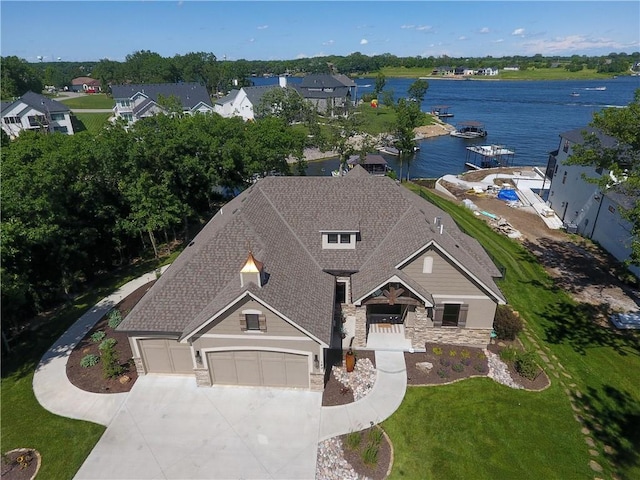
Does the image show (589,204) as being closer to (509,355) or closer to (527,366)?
(509,355)

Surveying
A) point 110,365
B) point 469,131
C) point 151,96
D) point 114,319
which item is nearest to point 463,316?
point 110,365

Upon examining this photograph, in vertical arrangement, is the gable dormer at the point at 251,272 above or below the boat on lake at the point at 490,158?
above

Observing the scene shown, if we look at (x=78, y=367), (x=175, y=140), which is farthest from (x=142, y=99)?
(x=78, y=367)

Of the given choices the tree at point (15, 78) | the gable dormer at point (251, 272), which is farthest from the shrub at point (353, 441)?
the tree at point (15, 78)

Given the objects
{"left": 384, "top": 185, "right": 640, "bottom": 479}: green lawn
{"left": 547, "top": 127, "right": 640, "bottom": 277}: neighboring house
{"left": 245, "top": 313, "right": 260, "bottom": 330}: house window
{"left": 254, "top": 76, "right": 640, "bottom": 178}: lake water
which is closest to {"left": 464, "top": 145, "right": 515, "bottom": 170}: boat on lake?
{"left": 254, "top": 76, "right": 640, "bottom": 178}: lake water

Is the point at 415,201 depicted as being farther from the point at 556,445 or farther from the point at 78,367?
the point at 78,367

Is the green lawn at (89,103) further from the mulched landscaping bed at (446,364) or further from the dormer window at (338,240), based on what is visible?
the mulched landscaping bed at (446,364)
